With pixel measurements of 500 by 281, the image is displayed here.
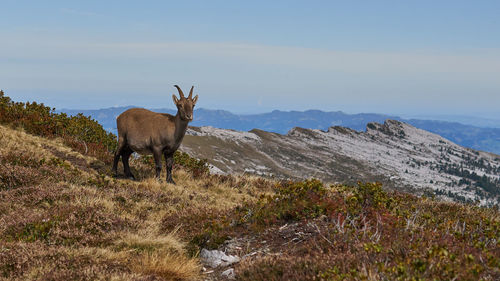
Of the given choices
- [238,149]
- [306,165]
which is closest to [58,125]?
[238,149]

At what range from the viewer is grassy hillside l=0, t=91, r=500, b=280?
4957mm

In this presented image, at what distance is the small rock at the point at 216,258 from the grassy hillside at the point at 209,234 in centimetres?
17

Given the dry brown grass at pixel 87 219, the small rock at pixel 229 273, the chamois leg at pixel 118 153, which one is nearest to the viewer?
the dry brown grass at pixel 87 219

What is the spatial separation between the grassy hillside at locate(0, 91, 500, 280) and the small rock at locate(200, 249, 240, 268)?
0.56ft

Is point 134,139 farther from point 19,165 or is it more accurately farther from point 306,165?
point 306,165

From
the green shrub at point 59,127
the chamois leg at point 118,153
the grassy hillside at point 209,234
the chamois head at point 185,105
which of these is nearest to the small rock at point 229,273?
the grassy hillside at point 209,234

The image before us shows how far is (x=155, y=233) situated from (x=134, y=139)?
621 cm

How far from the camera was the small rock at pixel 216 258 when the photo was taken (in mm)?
6695

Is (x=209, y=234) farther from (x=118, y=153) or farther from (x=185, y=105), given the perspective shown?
(x=118, y=153)

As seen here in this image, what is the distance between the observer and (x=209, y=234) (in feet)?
24.8

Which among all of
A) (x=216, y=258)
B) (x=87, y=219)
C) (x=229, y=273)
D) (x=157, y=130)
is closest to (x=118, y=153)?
(x=157, y=130)

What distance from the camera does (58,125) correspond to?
691 inches

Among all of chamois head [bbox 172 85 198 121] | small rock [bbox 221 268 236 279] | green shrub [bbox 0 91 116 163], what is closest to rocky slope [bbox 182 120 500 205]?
green shrub [bbox 0 91 116 163]

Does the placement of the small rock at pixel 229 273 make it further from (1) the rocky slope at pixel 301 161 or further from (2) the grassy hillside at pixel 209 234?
(1) the rocky slope at pixel 301 161
